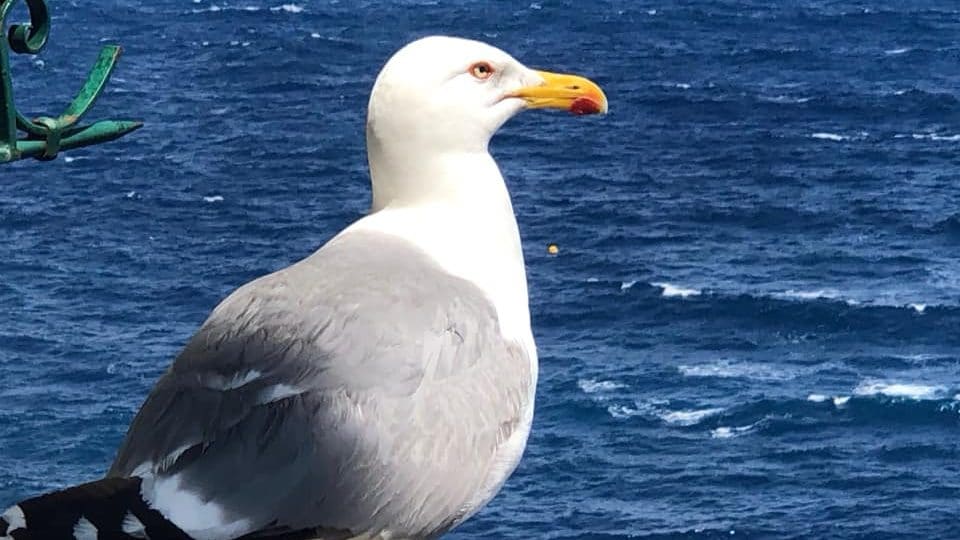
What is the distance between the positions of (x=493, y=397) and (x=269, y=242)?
7659cm

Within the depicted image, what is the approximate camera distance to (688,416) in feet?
215

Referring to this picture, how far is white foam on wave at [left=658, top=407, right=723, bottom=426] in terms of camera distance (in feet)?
213

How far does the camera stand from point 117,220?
83062 mm

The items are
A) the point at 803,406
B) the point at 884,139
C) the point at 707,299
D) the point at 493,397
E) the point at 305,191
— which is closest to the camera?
the point at 493,397

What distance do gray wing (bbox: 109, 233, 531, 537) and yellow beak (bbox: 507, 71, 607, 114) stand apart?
31.7 inches

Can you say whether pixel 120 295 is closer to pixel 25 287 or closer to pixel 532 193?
pixel 25 287

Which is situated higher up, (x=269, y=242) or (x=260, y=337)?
(x=260, y=337)

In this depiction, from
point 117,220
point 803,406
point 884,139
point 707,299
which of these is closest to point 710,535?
point 803,406

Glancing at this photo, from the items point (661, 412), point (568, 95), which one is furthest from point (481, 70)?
point (661, 412)

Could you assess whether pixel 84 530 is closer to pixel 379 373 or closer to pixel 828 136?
pixel 379 373

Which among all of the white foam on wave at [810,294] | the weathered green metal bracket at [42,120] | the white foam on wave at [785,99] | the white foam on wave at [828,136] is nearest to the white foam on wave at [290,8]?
the white foam on wave at [785,99]

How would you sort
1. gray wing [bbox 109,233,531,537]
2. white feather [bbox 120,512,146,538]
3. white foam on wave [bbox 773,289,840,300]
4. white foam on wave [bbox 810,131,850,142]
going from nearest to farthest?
white feather [bbox 120,512,146,538] < gray wing [bbox 109,233,531,537] < white foam on wave [bbox 773,289,840,300] < white foam on wave [bbox 810,131,850,142]

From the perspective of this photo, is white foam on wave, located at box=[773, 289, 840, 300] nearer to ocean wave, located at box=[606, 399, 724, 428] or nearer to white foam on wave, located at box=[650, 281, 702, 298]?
white foam on wave, located at box=[650, 281, 702, 298]

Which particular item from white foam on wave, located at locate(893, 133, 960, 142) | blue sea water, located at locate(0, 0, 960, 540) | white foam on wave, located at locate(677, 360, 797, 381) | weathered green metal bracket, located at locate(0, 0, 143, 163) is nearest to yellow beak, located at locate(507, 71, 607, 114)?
weathered green metal bracket, located at locate(0, 0, 143, 163)
